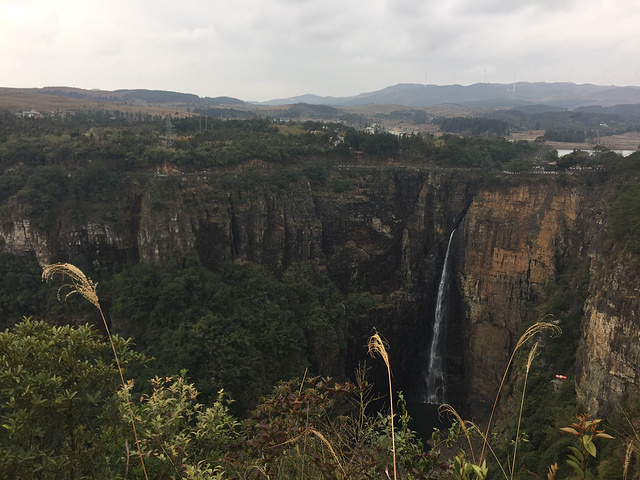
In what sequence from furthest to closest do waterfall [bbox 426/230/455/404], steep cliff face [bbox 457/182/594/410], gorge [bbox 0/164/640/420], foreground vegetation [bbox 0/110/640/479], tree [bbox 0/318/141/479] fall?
1. waterfall [bbox 426/230/455/404]
2. steep cliff face [bbox 457/182/594/410]
3. gorge [bbox 0/164/640/420]
4. foreground vegetation [bbox 0/110/640/479]
5. tree [bbox 0/318/141/479]

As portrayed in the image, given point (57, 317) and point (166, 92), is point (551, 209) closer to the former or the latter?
point (57, 317)

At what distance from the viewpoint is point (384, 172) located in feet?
115

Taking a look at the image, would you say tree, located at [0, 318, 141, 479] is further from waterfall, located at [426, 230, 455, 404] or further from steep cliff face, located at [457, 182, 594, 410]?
waterfall, located at [426, 230, 455, 404]

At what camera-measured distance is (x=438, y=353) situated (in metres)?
32.4

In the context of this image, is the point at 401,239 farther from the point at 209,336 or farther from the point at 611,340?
the point at 611,340

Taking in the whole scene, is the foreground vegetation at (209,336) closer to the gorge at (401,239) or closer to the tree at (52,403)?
the tree at (52,403)

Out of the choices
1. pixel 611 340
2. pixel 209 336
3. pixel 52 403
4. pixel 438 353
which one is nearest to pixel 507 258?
pixel 438 353

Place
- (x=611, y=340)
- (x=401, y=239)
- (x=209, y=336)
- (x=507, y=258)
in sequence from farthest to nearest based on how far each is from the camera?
1. (x=401, y=239)
2. (x=507, y=258)
3. (x=209, y=336)
4. (x=611, y=340)

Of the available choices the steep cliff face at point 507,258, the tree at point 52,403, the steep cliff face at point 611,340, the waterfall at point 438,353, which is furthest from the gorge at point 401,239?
the tree at point 52,403

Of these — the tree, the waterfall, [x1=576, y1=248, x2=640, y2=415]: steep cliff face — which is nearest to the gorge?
the waterfall

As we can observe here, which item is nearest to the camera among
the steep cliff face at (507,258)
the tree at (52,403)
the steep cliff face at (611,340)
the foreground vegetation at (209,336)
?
the tree at (52,403)

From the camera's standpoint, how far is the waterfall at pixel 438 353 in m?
→ 31.6

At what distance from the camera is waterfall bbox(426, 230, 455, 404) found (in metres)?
31.6

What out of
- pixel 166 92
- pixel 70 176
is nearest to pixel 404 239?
pixel 70 176
